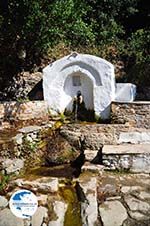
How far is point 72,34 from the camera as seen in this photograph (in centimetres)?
1325

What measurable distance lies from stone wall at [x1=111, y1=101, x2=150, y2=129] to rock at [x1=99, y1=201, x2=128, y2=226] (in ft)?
13.2

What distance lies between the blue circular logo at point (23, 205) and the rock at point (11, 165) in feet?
11.0

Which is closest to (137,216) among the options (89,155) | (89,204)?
(89,204)

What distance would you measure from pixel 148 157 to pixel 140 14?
11335mm

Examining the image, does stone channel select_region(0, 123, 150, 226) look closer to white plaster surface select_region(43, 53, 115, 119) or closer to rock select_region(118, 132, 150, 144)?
rock select_region(118, 132, 150, 144)

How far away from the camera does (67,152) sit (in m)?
11.1

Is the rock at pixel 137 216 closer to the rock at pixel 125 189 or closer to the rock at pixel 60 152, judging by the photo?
the rock at pixel 125 189

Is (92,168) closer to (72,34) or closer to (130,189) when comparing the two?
(130,189)

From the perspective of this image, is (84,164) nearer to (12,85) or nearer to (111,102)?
(111,102)

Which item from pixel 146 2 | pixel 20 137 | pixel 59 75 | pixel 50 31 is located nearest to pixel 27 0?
pixel 50 31

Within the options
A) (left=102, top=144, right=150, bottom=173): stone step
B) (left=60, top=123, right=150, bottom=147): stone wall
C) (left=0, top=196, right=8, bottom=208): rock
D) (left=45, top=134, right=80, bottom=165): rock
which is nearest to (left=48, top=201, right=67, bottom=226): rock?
(left=0, top=196, right=8, bottom=208): rock

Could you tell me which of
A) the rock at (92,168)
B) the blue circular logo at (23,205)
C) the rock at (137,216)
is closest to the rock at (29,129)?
the rock at (92,168)

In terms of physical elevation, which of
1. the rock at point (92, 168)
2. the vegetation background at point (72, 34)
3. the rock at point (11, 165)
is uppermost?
the vegetation background at point (72, 34)

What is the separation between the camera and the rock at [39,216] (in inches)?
297
